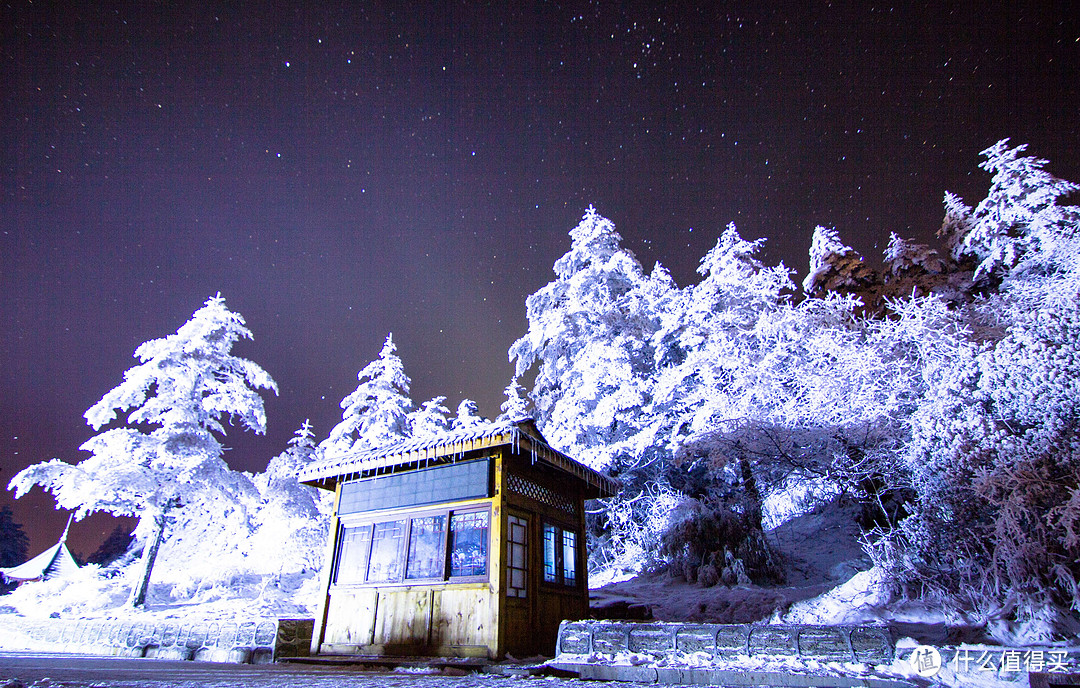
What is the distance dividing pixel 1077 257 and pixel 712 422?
834 centimetres

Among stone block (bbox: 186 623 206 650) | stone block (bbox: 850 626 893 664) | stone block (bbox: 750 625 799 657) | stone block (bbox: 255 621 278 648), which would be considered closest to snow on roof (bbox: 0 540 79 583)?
stone block (bbox: 186 623 206 650)

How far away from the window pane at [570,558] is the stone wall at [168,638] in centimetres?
552

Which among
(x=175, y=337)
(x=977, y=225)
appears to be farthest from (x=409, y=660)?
(x=977, y=225)

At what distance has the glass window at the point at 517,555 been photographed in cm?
995

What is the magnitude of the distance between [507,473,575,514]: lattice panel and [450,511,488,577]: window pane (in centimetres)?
80

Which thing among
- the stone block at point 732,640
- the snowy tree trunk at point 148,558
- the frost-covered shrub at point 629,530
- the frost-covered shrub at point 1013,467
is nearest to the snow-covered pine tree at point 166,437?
the snowy tree trunk at point 148,558

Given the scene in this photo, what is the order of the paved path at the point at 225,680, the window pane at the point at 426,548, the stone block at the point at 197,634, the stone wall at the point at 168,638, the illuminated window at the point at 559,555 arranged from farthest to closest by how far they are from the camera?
the stone block at the point at 197,634, the illuminated window at the point at 559,555, the stone wall at the point at 168,638, the window pane at the point at 426,548, the paved path at the point at 225,680

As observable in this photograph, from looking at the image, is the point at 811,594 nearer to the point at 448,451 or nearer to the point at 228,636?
the point at 448,451

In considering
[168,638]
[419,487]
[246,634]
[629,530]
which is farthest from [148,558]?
[629,530]

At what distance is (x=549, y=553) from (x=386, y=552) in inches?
126

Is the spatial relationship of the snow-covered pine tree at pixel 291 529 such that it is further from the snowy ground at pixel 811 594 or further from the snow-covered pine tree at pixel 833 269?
the snow-covered pine tree at pixel 833 269

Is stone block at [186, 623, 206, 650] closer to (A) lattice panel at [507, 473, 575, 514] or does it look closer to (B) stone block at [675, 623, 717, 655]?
(A) lattice panel at [507, 473, 575, 514]

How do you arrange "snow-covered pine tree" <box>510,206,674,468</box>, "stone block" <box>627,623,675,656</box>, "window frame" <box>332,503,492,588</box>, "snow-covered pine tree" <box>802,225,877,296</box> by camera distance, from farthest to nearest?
"snow-covered pine tree" <box>802,225,877,296</box> < "snow-covered pine tree" <box>510,206,674,468</box> < "window frame" <box>332,503,492,588</box> < "stone block" <box>627,623,675,656</box>

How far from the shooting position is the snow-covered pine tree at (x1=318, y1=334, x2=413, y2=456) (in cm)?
2617
